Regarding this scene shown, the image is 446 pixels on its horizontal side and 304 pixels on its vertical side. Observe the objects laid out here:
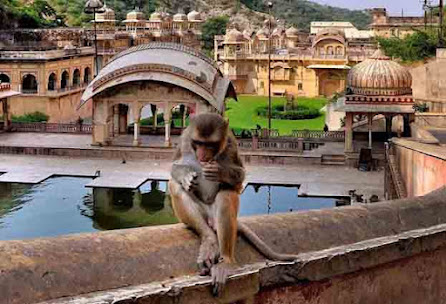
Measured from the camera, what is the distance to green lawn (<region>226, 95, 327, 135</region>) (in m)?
33.5

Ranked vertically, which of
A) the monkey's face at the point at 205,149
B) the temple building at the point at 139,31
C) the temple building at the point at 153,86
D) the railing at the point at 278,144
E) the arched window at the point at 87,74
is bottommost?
the railing at the point at 278,144

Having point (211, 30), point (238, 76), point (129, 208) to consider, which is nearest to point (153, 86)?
point (129, 208)

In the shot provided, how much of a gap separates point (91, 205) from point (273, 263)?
14.0 m

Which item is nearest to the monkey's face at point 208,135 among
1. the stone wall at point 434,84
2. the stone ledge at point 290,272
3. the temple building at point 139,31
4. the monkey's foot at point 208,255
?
the monkey's foot at point 208,255

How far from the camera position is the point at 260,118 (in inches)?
1414

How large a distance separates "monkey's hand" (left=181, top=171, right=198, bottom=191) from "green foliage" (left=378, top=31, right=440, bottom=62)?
2824 centimetres

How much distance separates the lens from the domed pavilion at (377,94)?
22.4 meters

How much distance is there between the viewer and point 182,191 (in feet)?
15.7

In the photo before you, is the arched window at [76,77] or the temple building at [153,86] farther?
the arched window at [76,77]

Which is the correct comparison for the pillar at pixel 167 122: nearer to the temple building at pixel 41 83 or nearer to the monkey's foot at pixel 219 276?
the temple building at pixel 41 83

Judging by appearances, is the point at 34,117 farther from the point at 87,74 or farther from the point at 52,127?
the point at 87,74

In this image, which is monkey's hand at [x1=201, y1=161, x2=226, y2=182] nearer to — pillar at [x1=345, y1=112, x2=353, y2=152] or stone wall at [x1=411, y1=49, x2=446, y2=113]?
pillar at [x1=345, y1=112, x2=353, y2=152]

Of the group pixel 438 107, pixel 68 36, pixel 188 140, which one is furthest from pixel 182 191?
pixel 68 36

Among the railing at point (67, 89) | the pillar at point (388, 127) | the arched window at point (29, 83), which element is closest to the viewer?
the pillar at point (388, 127)
